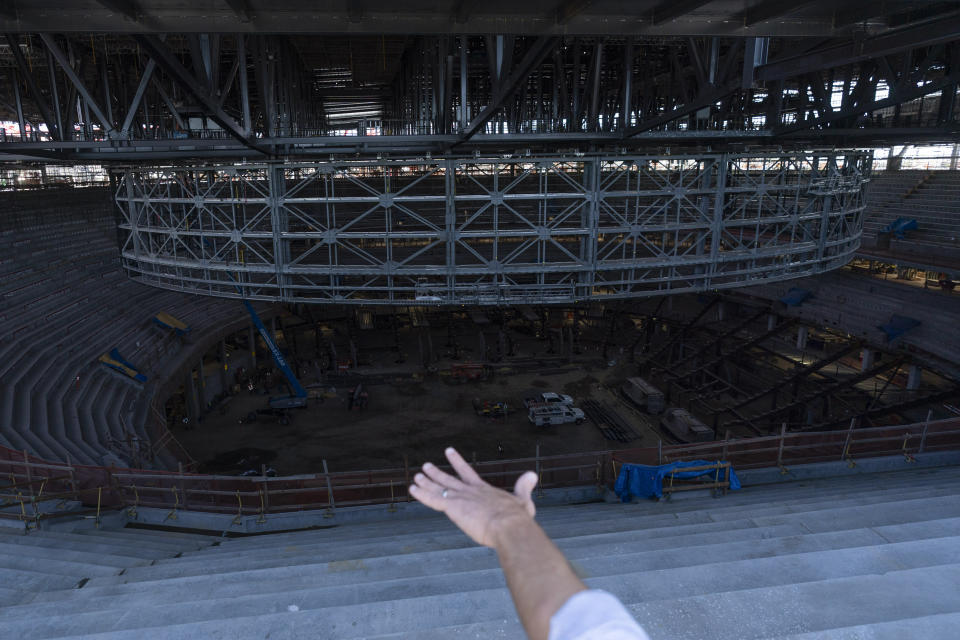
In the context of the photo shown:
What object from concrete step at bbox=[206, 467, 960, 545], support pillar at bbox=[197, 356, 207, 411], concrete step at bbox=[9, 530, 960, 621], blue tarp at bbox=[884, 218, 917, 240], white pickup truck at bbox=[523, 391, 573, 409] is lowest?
white pickup truck at bbox=[523, 391, 573, 409]

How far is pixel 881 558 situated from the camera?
212 inches

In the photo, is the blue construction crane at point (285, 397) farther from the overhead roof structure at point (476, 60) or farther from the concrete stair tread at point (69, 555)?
the concrete stair tread at point (69, 555)

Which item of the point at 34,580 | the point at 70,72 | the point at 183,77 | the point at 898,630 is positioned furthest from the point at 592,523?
the point at 70,72

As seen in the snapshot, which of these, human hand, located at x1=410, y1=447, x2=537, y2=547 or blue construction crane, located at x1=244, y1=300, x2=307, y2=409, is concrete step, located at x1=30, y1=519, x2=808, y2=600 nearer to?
human hand, located at x1=410, y1=447, x2=537, y2=547

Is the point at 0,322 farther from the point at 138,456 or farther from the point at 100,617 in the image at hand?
the point at 100,617

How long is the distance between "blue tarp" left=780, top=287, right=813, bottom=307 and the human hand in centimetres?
2853

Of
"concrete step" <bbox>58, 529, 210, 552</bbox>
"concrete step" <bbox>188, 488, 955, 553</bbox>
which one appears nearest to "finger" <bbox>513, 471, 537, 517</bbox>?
"concrete step" <bbox>188, 488, 955, 553</bbox>

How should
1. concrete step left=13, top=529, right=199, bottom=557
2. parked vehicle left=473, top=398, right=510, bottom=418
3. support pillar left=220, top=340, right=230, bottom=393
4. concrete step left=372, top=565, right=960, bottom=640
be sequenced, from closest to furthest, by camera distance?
1. concrete step left=372, top=565, right=960, bottom=640
2. concrete step left=13, top=529, right=199, bottom=557
3. parked vehicle left=473, top=398, right=510, bottom=418
4. support pillar left=220, top=340, right=230, bottom=393

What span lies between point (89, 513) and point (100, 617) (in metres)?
6.67

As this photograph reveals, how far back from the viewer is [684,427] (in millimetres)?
21859

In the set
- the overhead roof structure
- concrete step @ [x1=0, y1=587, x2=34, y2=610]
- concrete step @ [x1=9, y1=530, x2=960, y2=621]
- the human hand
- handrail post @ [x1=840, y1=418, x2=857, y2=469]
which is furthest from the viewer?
handrail post @ [x1=840, y1=418, x2=857, y2=469]

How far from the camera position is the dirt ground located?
68.2ft

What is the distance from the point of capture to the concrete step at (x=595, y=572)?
513 cm

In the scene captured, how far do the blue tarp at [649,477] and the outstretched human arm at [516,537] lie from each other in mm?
9529
